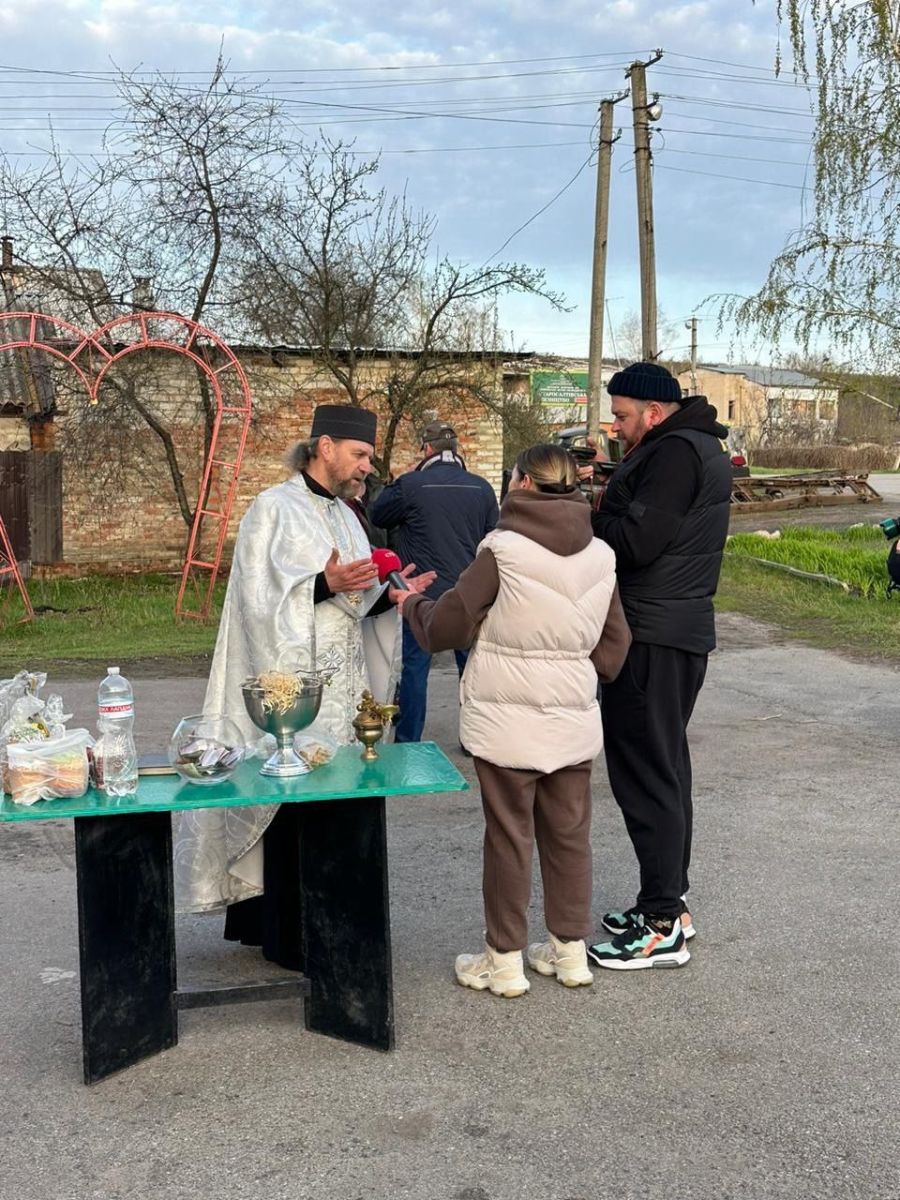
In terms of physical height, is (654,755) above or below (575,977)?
above

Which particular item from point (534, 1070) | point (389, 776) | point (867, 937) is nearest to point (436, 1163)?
point (534, 1070)

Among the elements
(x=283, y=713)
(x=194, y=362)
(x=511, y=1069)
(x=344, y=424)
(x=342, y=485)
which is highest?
(x=194, y=362)

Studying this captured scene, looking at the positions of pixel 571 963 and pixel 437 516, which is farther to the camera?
pixel 437 516

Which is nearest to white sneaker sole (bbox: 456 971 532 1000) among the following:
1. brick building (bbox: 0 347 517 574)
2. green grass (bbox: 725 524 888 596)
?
green grass (bbox: 725 524 888 596)

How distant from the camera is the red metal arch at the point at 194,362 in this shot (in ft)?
44.0

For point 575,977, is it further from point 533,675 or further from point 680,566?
point 680,566

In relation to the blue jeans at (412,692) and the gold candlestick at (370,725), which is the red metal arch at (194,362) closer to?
the blue jeans at (412,692)

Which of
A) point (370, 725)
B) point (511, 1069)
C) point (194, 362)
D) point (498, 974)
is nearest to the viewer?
point (511, 1069)

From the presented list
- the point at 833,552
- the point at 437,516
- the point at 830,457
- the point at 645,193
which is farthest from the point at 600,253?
the point at 830,457

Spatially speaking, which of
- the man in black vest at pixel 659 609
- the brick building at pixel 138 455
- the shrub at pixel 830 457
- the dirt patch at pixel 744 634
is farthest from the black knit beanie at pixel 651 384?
the shrub at pixel 830 457

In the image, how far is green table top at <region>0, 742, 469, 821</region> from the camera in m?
3.53

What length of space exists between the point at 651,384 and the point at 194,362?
39.7 ft

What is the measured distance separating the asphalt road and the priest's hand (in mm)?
1370

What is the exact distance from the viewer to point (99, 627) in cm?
1370
